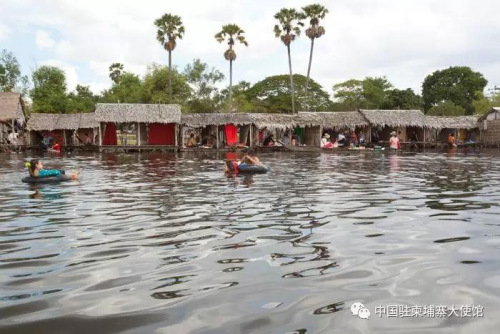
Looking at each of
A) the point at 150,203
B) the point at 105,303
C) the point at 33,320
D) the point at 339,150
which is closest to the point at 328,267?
the point at 105,303

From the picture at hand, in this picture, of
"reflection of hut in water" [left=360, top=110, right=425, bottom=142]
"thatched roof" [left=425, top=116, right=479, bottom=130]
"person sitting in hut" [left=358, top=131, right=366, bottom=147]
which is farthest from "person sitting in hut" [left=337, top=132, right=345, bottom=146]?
"thatched roof" [left=425, top=116, right=479, bottom=130]

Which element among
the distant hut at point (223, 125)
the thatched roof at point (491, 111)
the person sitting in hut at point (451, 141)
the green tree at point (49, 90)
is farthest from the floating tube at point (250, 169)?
the green tree at point (49, 90)

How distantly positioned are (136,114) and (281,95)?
960 inches

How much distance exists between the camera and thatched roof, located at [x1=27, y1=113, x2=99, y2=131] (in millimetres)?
38844

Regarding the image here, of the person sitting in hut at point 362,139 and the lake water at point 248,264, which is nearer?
the lake water at point 248,264

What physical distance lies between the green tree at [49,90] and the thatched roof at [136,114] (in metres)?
13.0

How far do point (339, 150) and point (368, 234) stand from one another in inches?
1135

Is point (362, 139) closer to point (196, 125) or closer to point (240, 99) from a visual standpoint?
point (196, 125)

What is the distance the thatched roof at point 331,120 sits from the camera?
131 feet

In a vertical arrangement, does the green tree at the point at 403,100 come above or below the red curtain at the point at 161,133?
above

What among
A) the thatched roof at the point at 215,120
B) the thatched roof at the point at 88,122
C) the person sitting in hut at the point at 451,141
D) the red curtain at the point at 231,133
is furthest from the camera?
the person sitting in hut at the point at 451,141

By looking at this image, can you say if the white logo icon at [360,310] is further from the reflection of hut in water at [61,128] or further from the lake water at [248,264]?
the reflection of hut in water at [61,128]

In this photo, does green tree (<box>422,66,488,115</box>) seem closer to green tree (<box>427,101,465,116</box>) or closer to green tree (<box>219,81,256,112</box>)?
green tree (<box>427,101,465,116</box>)

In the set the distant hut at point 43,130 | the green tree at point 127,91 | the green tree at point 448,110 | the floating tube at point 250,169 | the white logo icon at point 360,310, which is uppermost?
the green tree at point 127,91
